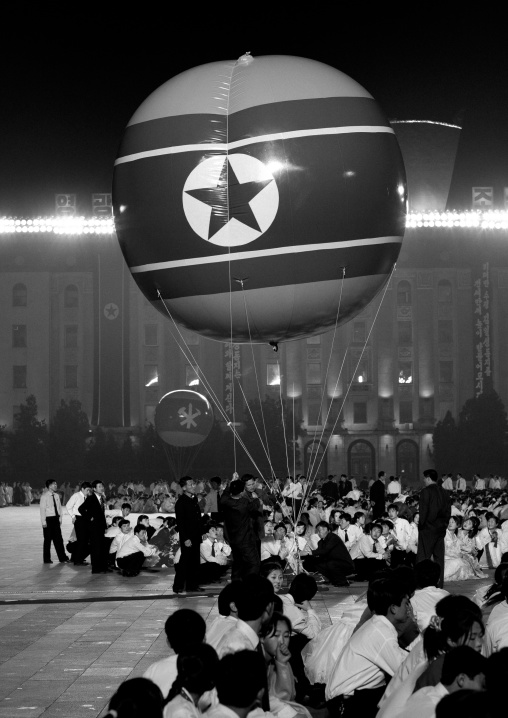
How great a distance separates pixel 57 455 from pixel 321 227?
1829 inches

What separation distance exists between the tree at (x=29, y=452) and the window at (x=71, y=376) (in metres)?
5.02

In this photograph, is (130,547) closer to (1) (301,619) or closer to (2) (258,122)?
(2) (258,122)

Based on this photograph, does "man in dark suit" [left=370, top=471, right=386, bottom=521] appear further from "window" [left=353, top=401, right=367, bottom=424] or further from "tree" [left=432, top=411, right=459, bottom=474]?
"window" [left=353, top=401, right=367, bottom=424]

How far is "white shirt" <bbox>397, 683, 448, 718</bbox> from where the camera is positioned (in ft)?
13.6

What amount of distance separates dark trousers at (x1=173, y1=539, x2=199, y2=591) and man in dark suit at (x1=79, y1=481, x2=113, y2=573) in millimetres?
3206

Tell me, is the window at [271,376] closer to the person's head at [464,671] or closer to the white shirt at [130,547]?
the white shirt at [130,547]

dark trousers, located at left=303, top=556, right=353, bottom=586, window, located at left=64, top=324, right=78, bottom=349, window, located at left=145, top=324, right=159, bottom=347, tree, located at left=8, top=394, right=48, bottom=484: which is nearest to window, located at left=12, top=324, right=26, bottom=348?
window, located at left=64, top=324, right=78, bottom=349

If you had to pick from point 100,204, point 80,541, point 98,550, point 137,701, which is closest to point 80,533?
point 80,541

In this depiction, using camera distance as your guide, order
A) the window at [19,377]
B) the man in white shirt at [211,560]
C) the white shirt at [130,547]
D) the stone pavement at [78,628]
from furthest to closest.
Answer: the window at [19,377] → the white shirt at [130,547] → the man in white shirt at [211,560] → the stone pavement at [78,628]

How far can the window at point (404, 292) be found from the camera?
2454 inches

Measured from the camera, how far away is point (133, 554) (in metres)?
16.2

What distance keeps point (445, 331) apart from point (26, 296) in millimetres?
24104

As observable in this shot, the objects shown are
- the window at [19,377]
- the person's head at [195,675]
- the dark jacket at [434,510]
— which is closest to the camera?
the person's head at [195,675]

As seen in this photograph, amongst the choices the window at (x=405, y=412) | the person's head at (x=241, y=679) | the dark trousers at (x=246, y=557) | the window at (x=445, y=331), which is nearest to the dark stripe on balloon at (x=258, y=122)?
the dark trousers at (x=246, y=557)
